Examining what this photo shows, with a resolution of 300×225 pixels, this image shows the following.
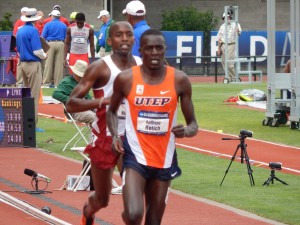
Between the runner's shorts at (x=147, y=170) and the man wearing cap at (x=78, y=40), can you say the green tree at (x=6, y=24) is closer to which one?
the man wearing cap at (x=78, y=40)

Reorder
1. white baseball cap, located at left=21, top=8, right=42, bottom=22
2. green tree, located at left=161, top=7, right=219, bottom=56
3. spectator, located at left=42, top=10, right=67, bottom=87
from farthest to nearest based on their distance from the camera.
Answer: green tree, located at left=161, top=7, right=219, bottom=56 < spectator, located at left=42, top=10, right=67, bottom=87 < white baseball cap, located at left=21, top=8, right=42, bottom=22

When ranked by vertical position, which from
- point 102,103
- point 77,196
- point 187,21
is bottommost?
point 77,196

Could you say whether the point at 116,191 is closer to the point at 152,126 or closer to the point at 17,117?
the point at 152,126

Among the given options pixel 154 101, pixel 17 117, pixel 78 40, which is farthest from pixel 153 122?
pixel 78 40

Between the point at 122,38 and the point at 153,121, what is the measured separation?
140 cm

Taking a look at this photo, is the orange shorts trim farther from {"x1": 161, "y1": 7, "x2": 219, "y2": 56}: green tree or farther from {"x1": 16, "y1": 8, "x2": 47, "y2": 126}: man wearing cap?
{"x1": 161, "y1": 7, "x2": 219, "y2": 56}: green tree

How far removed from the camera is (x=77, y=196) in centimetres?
1384

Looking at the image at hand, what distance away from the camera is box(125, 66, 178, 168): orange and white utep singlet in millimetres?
9180

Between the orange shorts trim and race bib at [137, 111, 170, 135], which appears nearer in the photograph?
race bib at [137, 111, 170, 135]

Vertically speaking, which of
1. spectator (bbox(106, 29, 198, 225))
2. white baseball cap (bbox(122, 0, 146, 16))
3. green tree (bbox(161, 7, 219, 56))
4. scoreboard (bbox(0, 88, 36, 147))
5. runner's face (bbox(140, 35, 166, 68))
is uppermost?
green tree (bbox(161, 7, 219, 56))

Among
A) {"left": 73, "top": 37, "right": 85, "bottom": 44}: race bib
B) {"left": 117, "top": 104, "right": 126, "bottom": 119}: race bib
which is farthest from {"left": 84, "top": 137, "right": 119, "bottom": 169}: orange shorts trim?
{"left": 73, "top": 37, "right": 85, "bottom": 44}: race bib

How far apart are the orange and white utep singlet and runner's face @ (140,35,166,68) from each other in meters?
0.15

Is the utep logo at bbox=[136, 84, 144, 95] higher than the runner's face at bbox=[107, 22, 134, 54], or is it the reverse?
the runner's face at bbox=[107, 22, 134, 54]

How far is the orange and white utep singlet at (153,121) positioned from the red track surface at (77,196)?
2717 mm
